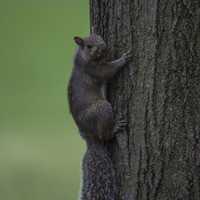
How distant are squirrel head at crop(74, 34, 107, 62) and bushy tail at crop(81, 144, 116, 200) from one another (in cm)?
39

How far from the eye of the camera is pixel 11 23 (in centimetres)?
636

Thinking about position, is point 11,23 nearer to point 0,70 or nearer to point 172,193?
point 0,70

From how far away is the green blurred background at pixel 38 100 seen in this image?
5551 millimetres

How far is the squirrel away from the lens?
2641 millimetres

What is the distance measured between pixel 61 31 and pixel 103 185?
3634 mm

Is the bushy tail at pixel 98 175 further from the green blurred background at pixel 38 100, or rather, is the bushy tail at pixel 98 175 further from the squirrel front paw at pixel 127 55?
the green blurred background at pixel 38 100

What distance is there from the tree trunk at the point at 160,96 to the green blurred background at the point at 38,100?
9.61ft

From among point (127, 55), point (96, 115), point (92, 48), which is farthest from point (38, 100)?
point (127, 55)

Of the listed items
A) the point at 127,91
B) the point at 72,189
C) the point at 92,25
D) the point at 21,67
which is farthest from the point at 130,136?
the point at 21,67

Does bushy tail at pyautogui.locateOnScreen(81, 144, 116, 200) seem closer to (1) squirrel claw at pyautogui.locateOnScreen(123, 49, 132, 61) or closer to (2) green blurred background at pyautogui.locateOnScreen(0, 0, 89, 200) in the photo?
(1) squirrel claw at pyautogui.locateOnScreen(123, 49, 132, 61)

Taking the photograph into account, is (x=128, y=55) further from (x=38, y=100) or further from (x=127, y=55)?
(x=38, y=100)

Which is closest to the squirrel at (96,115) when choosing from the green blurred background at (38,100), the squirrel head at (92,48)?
the squirrel head at (92,48)

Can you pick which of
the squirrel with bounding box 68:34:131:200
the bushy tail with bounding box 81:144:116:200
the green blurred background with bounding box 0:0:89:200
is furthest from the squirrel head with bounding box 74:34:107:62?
the green blurred background with bounding box 0:0:89:200

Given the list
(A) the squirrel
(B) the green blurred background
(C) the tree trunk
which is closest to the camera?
(C) the tree trunk
